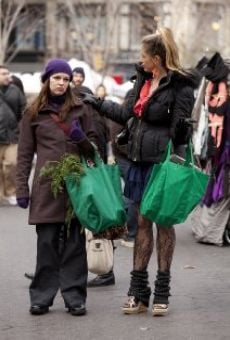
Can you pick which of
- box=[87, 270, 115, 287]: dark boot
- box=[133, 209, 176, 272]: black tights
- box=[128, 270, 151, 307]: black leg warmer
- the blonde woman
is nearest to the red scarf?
the blonde woman

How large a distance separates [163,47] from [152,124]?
536 mm

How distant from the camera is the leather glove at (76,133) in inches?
309

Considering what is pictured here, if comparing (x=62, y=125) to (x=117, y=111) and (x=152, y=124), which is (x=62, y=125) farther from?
(x=152, y=124)

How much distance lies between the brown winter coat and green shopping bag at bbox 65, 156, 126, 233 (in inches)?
7.6

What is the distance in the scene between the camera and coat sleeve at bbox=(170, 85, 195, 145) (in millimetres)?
7809

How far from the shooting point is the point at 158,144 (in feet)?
25.8

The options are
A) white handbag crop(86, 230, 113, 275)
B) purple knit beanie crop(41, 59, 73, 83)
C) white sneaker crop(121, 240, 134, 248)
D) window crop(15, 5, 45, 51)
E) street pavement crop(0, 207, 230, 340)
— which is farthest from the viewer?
window crop(15, 5, 45, 51)

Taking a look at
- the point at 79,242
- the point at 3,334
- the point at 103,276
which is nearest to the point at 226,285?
the point at 103,276

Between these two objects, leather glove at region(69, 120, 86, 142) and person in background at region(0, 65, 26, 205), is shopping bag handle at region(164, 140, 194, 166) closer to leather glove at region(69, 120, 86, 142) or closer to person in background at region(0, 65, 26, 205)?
leather glove at region(69, 120, 86, 142)

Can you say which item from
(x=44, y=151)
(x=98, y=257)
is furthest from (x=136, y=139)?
(x=98, y=257)

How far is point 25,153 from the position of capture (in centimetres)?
806

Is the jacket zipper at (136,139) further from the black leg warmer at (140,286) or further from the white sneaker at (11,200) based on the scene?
the white sneaker at (11,200)

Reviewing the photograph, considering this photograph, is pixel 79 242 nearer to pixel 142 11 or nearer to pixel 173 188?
pixel 173 188

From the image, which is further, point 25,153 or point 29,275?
point 29,275
